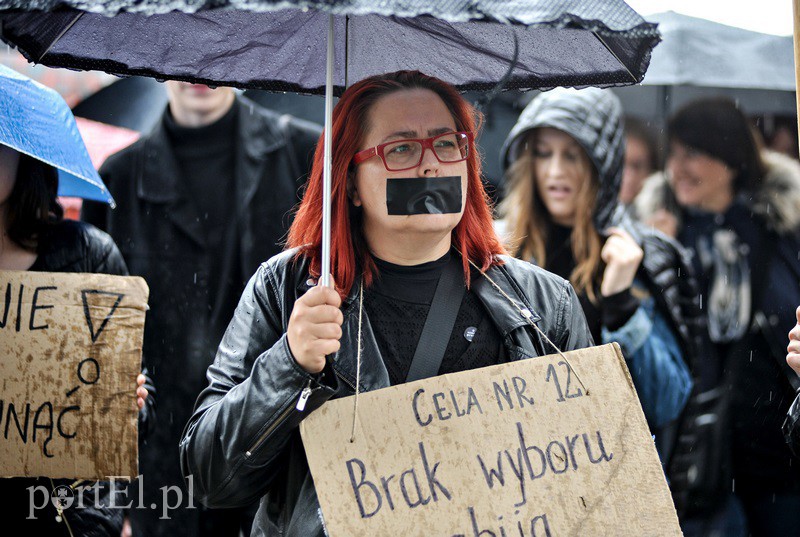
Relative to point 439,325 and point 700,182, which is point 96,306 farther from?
point 700,182

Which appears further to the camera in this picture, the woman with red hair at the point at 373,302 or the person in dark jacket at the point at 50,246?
the person in dark jacket at the point at 50,246

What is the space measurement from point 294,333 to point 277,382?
11cm

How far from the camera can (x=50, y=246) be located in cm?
324

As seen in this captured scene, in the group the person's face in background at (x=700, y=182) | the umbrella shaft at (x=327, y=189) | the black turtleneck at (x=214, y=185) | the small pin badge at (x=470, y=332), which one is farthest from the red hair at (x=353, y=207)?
the person's face in background at (x=700, y=182)

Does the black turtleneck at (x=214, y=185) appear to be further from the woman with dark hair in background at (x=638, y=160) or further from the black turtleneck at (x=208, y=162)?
the woman with dark hair in background at (x=638, y=160)

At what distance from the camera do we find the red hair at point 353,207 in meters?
2.44

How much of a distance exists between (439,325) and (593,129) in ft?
7.53

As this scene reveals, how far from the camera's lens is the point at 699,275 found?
17.3 feet

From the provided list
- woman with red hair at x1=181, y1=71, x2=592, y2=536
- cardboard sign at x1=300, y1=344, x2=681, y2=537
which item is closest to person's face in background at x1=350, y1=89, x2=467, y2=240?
woman with red hair at x1=181, y1=71, x2=592, y2=536

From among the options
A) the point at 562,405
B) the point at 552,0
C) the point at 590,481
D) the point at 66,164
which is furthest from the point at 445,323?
the point at 66,164

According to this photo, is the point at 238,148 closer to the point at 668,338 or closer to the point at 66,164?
the point at 66,164

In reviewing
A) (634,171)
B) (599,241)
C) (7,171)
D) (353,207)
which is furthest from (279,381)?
(634,171)

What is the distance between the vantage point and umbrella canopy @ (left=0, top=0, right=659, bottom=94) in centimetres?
254

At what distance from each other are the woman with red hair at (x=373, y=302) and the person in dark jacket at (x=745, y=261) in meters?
2.91
